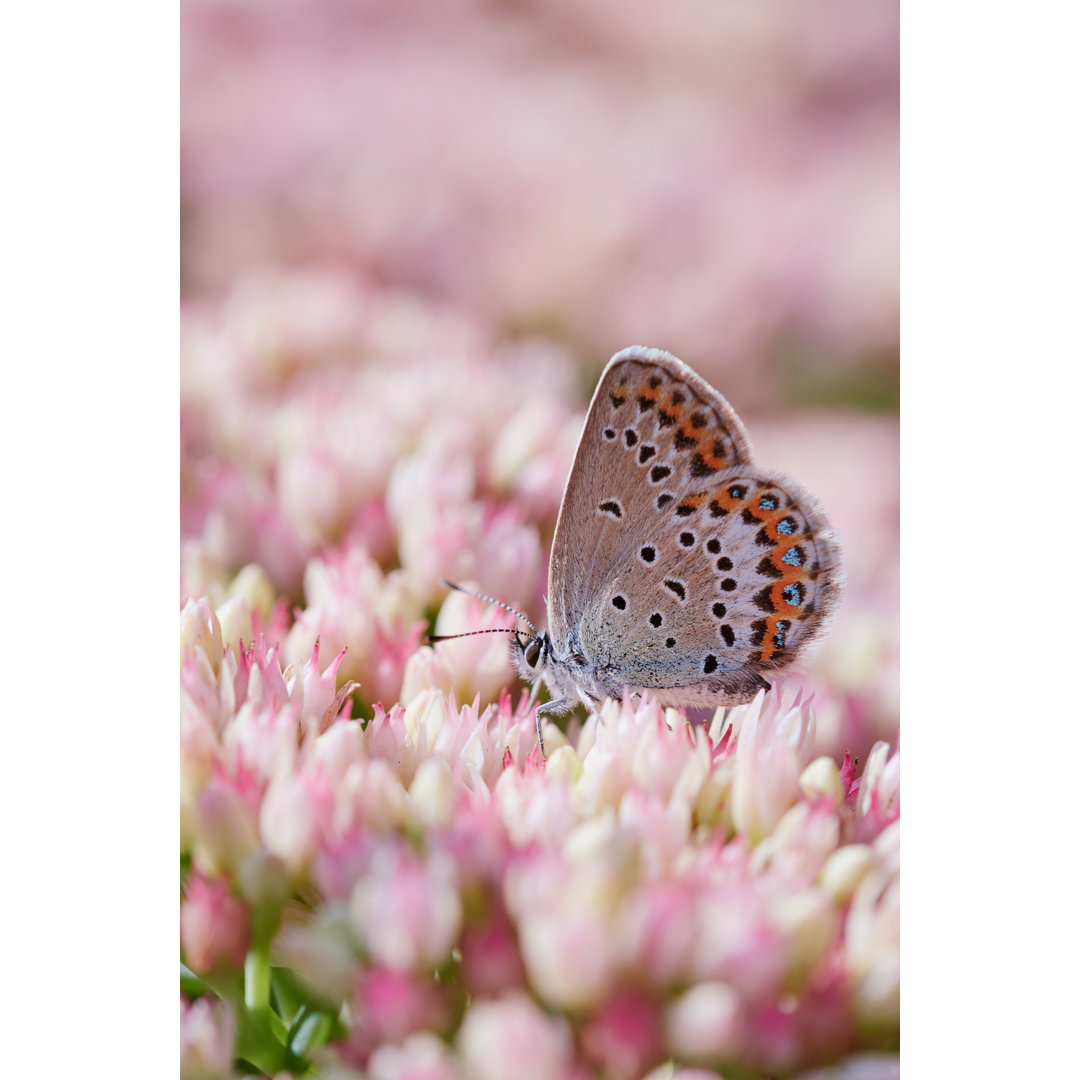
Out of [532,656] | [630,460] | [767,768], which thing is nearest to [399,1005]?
[767,768]

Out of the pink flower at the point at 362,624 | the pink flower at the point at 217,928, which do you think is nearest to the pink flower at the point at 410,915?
the pink flower at the point at 217,928

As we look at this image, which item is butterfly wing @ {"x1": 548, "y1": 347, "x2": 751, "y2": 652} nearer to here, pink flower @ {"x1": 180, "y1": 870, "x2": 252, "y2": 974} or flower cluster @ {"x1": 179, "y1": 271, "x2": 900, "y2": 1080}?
flower cluster @ {"x1": 179, "y1": 271, "x2": 900, "y2": 1080}

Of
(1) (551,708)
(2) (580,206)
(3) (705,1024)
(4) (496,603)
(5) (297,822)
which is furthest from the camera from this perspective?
(2) (580,206)

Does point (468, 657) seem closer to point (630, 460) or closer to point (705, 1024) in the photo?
point (630, 460)

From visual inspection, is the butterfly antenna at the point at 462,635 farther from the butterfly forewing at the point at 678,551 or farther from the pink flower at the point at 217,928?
the pink flower at the point at 217,928

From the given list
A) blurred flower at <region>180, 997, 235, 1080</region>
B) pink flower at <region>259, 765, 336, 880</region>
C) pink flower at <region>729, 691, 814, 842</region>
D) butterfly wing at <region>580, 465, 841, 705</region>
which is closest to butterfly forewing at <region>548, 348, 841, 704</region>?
butterfly wing at <region>580, 465, 841, 705</region>
